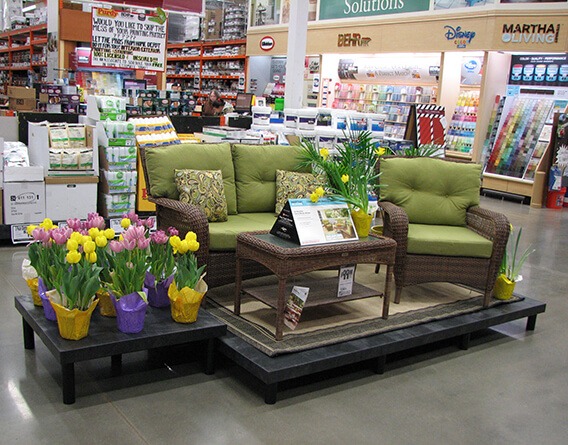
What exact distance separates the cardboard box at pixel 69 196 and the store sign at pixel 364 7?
25.2ft

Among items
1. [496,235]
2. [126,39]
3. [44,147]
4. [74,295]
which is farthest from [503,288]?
[126,39]

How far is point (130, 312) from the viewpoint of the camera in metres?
2.94

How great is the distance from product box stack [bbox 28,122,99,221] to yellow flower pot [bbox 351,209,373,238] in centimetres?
281

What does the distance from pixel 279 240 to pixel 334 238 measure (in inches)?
11.9

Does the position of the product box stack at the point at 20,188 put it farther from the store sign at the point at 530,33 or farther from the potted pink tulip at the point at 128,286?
the store sign at the point at 530,33

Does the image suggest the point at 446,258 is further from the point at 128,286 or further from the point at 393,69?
the point at 393,69

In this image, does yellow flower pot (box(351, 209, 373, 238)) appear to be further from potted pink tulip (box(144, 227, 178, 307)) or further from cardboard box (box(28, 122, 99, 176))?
cardboard box (box(28, 122, 99, 176))

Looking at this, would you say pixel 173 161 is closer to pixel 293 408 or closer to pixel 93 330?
pixel 93 330

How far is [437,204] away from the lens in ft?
14.9

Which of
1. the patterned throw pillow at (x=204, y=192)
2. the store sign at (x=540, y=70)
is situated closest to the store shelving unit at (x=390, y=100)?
the store sign at (x=540, y=70)

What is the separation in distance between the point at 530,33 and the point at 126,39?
6.04 meters

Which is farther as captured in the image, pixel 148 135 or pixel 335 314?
pixel 148 135

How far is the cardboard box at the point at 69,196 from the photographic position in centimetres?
546

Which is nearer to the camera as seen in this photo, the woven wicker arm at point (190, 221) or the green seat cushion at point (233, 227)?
the woven wicker arm at point (190, 221)
